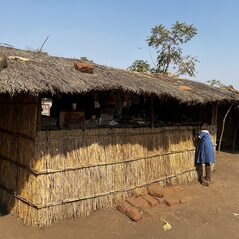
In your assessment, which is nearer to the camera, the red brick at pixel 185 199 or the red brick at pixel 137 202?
the red brick at pixel 137 202

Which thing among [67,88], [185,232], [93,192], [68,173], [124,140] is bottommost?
[185,232]

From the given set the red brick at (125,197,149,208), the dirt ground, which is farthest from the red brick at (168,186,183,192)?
the red brick at (125,197,149,208)

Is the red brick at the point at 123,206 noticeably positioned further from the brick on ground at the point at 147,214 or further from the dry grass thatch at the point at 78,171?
the brick on ground at the point at 147,214

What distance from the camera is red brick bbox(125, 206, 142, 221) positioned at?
6.92 meters

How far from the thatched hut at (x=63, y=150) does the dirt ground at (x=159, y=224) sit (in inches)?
8.6

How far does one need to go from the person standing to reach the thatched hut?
1513 mm

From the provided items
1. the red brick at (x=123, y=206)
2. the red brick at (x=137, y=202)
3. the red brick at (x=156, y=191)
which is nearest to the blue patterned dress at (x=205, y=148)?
the red brick at (x=156, y=191)

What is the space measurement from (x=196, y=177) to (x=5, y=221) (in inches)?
217

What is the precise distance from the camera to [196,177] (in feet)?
32.6

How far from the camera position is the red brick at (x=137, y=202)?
741 cm

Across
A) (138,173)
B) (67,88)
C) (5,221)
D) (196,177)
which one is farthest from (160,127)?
(5,221)

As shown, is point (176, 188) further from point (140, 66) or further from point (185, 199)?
point (140, 66)

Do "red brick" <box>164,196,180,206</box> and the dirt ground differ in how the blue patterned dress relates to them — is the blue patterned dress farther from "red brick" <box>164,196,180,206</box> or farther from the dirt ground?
"red brick" <box>164,196,180,206</box>

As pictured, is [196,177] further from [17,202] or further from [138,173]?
[17,202]
